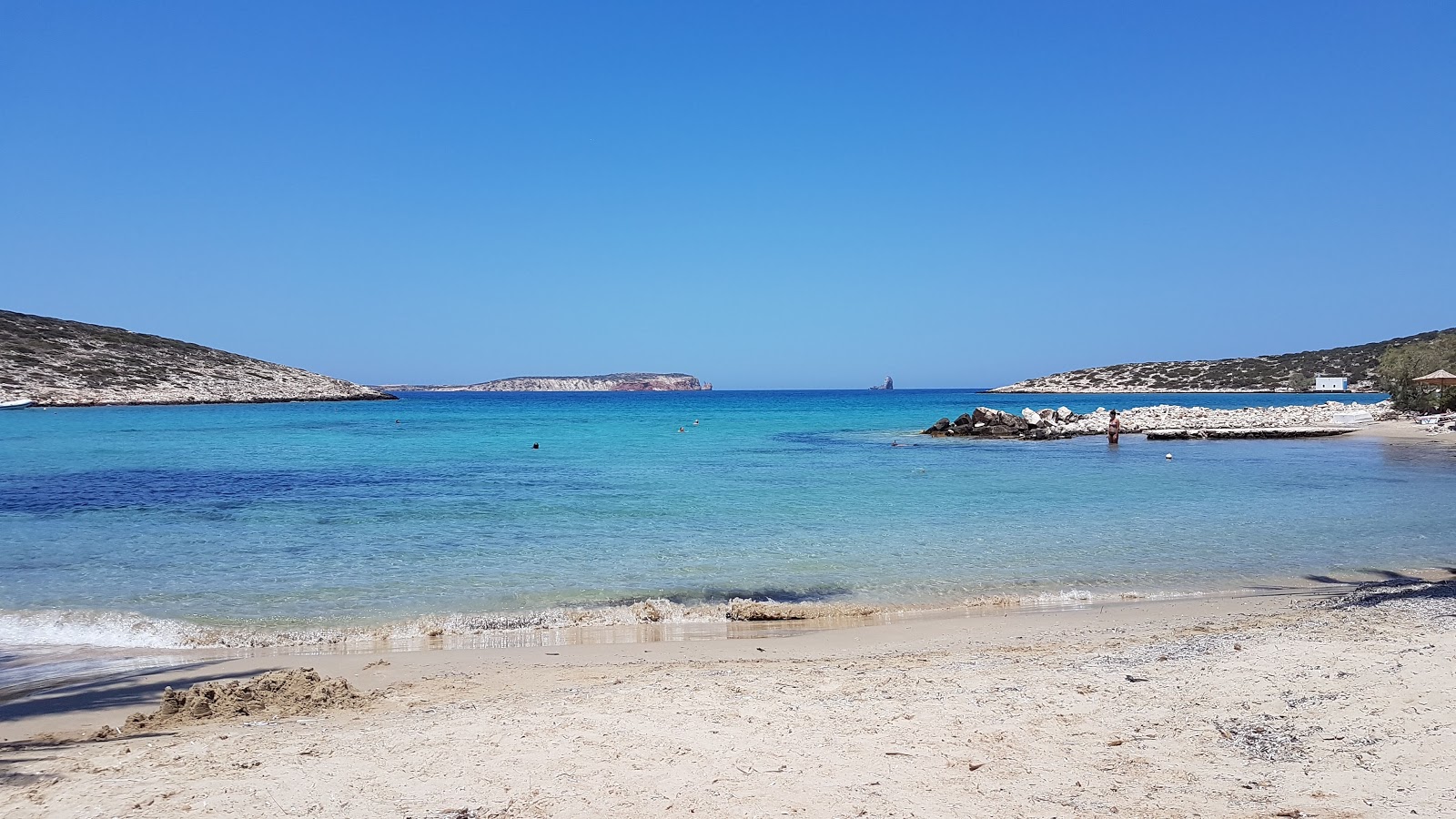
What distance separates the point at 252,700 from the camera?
599 cm

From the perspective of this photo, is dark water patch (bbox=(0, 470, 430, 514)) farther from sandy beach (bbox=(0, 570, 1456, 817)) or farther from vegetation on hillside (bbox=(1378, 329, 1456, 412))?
vegetation on hillside (bbox=(1378, 329, 1456, 412))

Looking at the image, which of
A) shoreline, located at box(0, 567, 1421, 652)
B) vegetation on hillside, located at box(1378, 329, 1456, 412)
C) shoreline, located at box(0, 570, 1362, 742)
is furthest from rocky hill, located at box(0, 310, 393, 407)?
vegetation on hillside, located at box(1378, 329, 1456, 412)

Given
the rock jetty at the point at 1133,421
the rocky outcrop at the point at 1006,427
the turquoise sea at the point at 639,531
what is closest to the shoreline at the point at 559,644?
the turquoise sea at the point at 639,531

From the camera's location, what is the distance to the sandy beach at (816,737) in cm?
410

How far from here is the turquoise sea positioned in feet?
32.3

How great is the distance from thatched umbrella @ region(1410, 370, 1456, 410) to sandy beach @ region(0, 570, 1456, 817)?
136 ft

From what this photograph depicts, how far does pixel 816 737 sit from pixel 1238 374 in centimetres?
12370

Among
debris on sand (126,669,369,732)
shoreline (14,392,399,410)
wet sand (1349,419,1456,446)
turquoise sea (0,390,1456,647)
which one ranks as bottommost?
turquoise sea (0,390,1456,647)

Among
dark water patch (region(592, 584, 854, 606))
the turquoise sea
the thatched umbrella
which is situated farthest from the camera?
the thatched umbrella

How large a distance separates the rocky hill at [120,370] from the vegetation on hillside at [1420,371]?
8956cm

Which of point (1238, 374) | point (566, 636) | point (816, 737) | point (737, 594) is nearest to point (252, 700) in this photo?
point (566, 636)

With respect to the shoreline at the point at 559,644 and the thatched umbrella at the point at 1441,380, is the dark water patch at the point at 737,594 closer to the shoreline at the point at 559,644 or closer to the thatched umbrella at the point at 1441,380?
the shoreline at the point at 559,644

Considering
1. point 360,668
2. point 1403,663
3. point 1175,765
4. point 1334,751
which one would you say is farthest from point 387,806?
point 1403,663

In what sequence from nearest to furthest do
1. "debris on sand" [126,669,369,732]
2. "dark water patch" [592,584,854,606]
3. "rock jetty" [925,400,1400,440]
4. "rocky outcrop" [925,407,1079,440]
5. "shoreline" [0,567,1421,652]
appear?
"debris on sand" [126,669,369,732], "shoreline" [0,567,1421,652], "dark water patch" [592,584,854,606], "rocky outcrop" [925,407,1079,440], "rock jetty" [925,400,1400,440]
